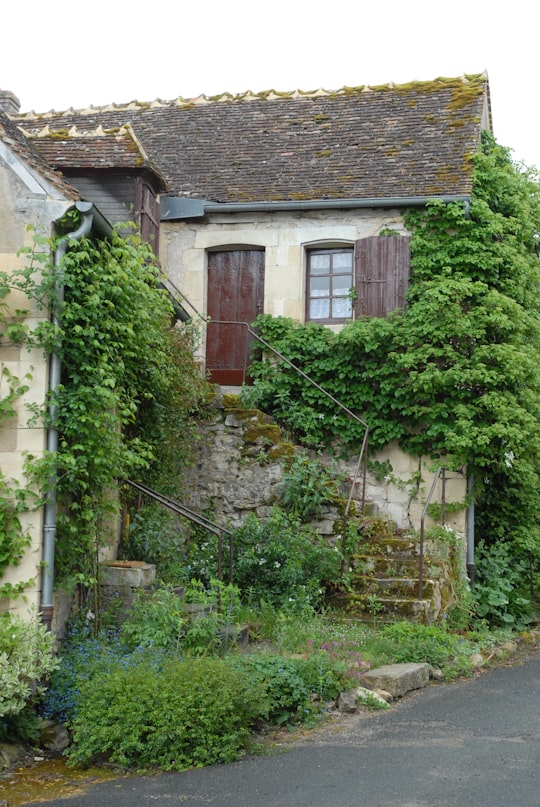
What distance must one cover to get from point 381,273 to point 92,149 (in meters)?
4.32

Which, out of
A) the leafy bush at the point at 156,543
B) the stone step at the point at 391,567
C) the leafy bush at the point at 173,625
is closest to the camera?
the leafy bush at the point at 173,625

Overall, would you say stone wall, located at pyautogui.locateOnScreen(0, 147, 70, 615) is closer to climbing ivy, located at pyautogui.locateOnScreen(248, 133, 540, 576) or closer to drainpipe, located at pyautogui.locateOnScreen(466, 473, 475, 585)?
climbing ivy, located at pyautogui.locateOnScreen(248, 133, 540, 576)

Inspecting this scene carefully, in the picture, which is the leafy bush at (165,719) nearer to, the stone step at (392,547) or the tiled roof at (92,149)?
the stone step at (392,547)

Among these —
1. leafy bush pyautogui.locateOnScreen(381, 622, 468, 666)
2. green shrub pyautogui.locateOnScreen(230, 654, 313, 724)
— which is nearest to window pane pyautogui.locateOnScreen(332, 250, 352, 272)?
leafy bush pyautogui.locateOnScreen(381, 622, 468, 666)

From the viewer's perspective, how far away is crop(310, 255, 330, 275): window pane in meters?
13.8

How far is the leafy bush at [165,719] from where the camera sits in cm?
616

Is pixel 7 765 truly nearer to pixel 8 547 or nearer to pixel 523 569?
pixel 8 547

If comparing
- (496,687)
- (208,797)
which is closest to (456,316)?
(496,687)

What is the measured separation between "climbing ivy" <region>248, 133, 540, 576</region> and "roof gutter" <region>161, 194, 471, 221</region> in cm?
16

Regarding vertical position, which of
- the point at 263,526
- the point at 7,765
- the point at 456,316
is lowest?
the point at 7,765

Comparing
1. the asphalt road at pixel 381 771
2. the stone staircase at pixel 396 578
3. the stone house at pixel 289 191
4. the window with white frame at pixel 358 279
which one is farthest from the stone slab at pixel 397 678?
the window with white frame at pixel 358 279

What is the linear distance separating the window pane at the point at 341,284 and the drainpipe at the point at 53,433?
641 cm

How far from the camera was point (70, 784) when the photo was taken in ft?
19.8

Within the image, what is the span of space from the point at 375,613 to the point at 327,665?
2.45 metres
